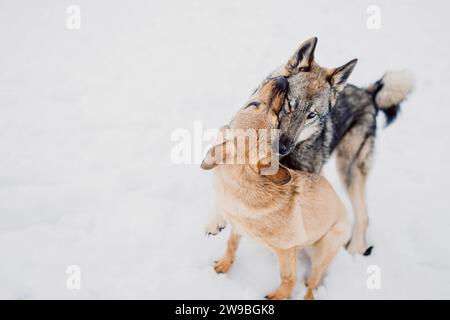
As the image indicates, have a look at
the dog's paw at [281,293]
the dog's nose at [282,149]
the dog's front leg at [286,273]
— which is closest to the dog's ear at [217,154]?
the dog's nose at [282,149]

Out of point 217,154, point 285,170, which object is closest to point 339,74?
point 285,170

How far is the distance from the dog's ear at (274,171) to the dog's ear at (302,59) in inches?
39.8

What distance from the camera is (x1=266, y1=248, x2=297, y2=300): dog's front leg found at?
2750 mm

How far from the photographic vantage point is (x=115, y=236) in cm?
330

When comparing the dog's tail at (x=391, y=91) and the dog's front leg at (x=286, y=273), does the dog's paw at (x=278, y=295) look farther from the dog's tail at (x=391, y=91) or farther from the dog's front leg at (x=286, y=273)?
the dog's tail at (x=391, y=91)

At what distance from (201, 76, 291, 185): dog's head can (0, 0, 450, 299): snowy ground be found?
4.43 ft

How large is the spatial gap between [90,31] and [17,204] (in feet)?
15.3

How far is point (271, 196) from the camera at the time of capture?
2564 millimetres

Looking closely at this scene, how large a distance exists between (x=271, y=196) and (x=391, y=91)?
7.23 feet

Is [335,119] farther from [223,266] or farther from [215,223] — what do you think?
[223,266]
